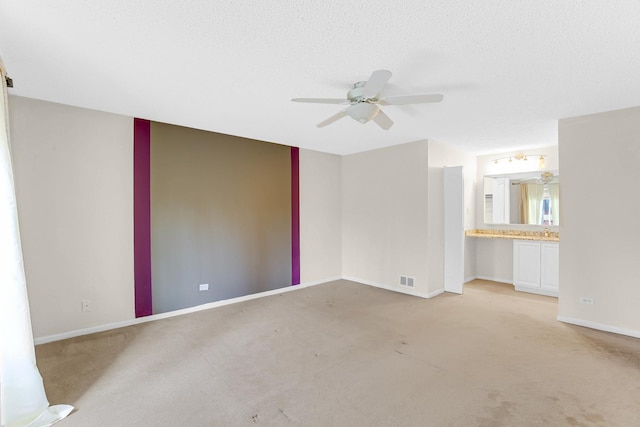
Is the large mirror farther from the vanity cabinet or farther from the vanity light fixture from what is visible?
the vanity cabinet

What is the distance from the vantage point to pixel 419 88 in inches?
105

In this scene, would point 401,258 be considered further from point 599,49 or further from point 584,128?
point 599,49

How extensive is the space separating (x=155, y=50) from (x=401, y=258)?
4.26 meters

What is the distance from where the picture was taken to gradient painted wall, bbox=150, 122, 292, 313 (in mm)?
3709

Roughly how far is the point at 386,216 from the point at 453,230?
1113 mm

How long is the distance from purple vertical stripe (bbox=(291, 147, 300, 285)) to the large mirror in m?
3.75

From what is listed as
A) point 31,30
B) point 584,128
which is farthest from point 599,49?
point 31,30

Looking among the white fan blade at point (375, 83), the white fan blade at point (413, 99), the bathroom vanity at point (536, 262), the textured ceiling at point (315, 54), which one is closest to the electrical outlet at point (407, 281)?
the bathroom vanity at point (536, 262)

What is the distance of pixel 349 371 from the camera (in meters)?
2.46

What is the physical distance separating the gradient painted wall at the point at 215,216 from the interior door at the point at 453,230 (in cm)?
267

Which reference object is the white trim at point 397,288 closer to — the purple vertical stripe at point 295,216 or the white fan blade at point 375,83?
the purple vertical stripe at point 295,216


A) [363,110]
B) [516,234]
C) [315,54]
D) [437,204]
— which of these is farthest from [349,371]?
[516,234]

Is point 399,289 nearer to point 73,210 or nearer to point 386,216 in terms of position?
point 386,216

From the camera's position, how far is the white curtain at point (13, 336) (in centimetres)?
178
